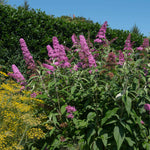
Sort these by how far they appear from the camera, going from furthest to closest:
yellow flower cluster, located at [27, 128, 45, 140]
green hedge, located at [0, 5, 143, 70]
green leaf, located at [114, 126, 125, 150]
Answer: green hedge, located at [0, 5, 143, 70], yellow flower cluster, located at [27, 128, 45, 140], green leaf, located at [114, 126, 125, 150]

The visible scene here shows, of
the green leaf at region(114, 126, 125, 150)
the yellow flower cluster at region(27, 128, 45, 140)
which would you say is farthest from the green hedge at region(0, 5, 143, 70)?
the green leaf at region(114, 126, 125, 150)

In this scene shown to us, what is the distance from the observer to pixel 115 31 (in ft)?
33.1

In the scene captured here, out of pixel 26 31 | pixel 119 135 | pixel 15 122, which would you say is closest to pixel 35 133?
pixel 15 122

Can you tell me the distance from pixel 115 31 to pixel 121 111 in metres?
7.77

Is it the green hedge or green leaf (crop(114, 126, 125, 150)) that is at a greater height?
the green hedge

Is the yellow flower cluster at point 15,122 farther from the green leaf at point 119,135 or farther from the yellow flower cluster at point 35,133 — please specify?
the green leaf at point 119,135

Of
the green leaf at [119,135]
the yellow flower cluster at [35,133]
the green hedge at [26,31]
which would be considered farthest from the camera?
the green hedge at [26,31]

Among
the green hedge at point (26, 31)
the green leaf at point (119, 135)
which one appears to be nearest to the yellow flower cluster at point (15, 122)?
the green leaf at point (119, 135)

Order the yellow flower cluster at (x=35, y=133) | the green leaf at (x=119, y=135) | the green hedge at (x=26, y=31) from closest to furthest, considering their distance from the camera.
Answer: the green leaf at (x=119, y=135)
the yellow flower cluster at (x=35, y=133)
the green hedge at (x=26, y=31)

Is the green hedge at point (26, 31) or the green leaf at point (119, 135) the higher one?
the green hedge at point (26, 31)

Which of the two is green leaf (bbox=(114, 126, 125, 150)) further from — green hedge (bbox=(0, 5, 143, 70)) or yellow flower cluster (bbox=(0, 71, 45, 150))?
green hedge (bbox=(0, 5, 143, 70))

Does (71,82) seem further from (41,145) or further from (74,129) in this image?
(41,145)

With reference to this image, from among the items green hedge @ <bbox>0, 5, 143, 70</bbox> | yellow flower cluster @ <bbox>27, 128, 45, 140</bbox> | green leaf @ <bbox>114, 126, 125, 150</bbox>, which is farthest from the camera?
green hedge @ <bbox>0, 5, 143, 70</bbox>

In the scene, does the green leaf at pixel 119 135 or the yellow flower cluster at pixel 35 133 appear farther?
the yellow flower cluster at pixel 35 133
